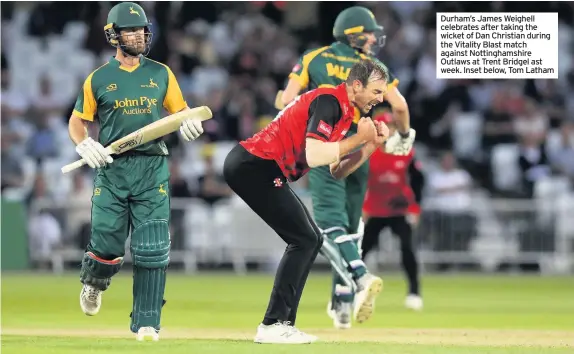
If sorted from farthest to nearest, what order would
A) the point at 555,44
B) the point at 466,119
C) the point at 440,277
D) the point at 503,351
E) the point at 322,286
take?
the point at 466,119, the point at 440,277, the point at 322,286, the point at 555,44, the point at 503,351

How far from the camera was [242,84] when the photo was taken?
25.1 metres

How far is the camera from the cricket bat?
10359 mm

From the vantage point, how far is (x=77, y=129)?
1063 centimetres

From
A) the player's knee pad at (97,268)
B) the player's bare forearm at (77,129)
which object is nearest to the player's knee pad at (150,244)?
the player's knee pad at (97,268)

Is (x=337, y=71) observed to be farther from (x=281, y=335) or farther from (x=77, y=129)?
(x=281, y=335)

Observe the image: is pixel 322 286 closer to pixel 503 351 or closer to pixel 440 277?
pixel 440 277

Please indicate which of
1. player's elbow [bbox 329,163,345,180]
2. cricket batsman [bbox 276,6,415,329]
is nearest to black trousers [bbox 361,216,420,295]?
cricket batsman [bbox 276,6,415,329]

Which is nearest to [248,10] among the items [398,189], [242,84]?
[242,84]

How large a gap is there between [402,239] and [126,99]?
574 centimetres

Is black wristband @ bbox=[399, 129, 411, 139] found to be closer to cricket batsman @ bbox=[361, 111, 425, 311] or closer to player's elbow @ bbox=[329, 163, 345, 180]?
player's elbow @ bbox=[329, 163, 345, 180]

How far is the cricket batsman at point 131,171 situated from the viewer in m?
10.5

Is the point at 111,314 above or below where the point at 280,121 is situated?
below

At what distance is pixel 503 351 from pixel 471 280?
1085 centimetres

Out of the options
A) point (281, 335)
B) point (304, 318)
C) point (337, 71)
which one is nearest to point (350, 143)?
point (281, 335)
